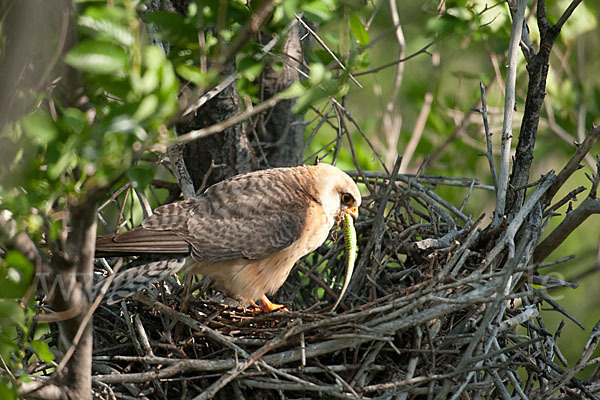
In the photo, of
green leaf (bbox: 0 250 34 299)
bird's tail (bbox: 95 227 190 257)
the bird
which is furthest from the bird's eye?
green leaf (bbox: 0 250 34 299)

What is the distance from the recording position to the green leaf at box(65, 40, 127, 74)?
2.11m

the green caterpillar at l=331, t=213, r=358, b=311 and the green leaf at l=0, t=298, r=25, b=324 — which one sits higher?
the green leaf at l=0, t=298, r=25, b=324

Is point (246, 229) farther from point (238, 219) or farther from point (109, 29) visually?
point (109, 29)

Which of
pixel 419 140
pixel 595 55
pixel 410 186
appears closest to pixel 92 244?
pixel 410 186

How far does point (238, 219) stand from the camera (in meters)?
4.62

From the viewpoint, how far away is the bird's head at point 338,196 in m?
4.95

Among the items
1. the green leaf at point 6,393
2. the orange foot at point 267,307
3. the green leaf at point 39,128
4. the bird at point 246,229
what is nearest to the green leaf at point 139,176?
the green leaf at point 39,128

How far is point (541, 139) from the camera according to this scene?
7.61 meters

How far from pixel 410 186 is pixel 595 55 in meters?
4.76

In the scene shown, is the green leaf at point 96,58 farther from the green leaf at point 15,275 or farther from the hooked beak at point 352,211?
the hooked beak at point 352,211

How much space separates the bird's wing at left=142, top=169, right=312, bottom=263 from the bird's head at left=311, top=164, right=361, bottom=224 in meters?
0.22

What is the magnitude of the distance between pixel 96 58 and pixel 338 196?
3.04 metres

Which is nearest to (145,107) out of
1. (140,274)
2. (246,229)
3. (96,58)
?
(96,58)

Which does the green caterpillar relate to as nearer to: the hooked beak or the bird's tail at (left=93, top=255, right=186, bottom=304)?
the hooked beak
